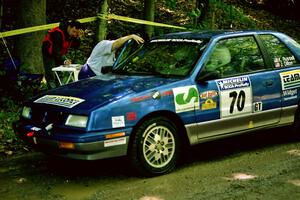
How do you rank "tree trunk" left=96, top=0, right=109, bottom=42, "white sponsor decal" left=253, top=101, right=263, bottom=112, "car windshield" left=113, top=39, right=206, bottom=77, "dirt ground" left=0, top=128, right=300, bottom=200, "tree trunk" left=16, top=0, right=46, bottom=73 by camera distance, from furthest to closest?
"tree trunk" left=96, top=0, right=109, bottom=42 → "tree trunk" left=16, top=0, right=46, bottom=73 → "white sponsor decal" left=253, top=101, right=263, bottom=112 → "car windshield" left=113, top=39, right=206, bottom=77 → "dirt ground" left=0, top=128, right=300, bottom=200

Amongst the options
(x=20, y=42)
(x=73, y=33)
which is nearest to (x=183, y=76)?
(x=73, y=33)

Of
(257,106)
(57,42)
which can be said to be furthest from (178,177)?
(57,42)

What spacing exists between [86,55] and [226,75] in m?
7.11

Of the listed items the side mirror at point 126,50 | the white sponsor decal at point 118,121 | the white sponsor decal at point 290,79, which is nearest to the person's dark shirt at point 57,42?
the side mirror at point 126,50

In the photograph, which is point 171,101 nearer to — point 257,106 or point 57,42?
point 257,106

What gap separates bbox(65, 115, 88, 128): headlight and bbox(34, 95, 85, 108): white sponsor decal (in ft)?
0.47

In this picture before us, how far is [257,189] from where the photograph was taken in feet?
16.0

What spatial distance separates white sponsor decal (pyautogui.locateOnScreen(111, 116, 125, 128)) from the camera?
4.99m

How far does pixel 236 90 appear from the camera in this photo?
19.2ft

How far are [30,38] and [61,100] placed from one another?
4511mm

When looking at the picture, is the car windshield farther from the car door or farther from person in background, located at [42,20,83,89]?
person in background, located at [42,20,83,89]

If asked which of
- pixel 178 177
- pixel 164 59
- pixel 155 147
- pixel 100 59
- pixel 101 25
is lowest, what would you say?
pixel 178 177

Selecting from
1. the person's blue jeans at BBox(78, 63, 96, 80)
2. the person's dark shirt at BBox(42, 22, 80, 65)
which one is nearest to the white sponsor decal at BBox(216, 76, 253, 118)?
the person's blue jeans at BBox(78, 63, 96, 80)

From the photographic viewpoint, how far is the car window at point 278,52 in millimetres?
6481
